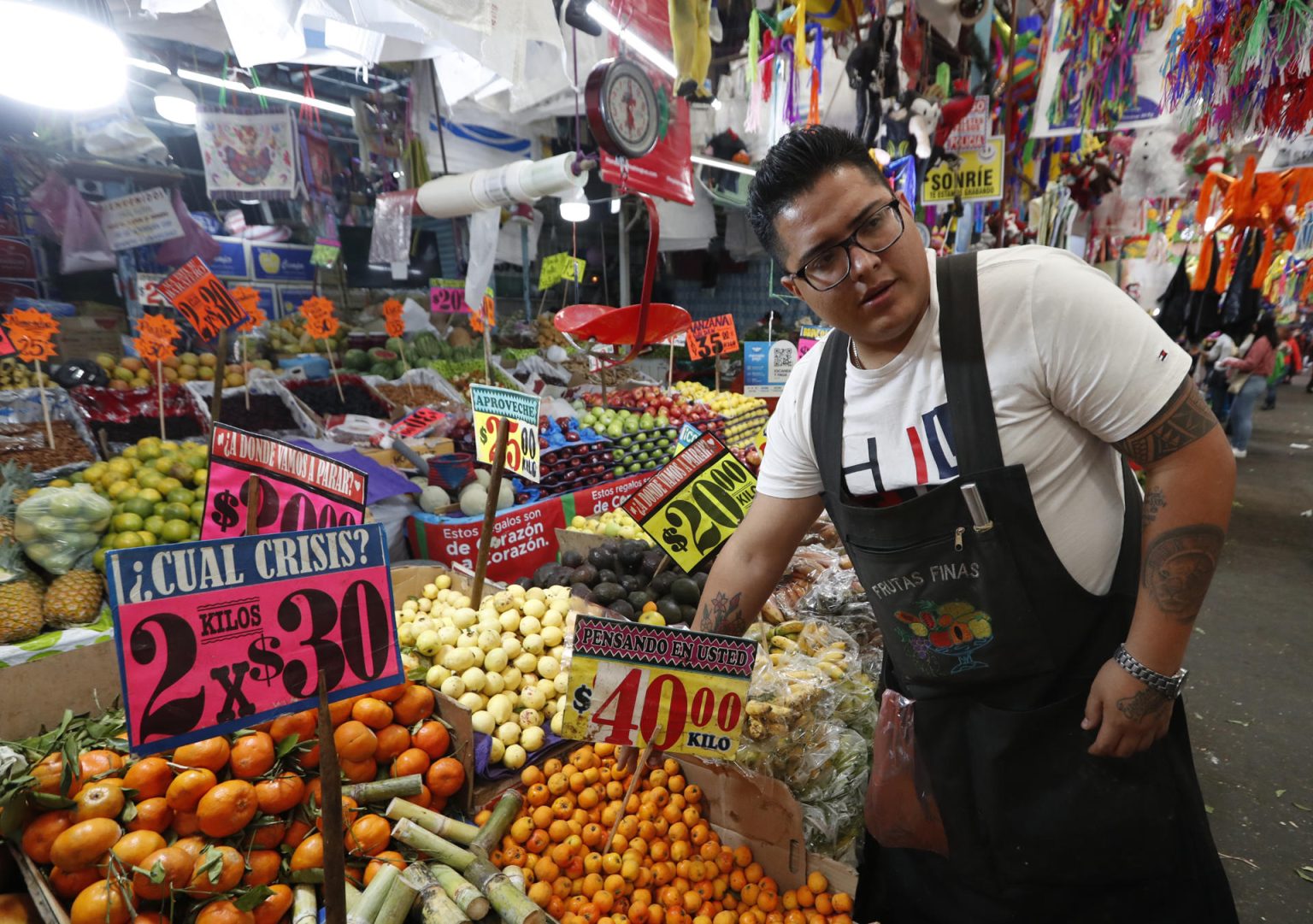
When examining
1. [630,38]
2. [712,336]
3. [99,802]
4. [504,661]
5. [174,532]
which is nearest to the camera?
[99,802]

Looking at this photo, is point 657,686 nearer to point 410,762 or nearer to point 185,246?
point 410,762

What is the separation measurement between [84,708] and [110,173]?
7843 mm

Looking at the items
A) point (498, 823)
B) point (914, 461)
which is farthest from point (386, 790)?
point (914, 461)

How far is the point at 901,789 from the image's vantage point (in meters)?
1.71

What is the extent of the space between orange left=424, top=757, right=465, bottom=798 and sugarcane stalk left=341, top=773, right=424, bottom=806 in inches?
3.3

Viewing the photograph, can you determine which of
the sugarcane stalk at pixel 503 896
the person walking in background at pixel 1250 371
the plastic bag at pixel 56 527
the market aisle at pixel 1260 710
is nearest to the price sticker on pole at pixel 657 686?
the sugarcane stalk at pixel 503 896

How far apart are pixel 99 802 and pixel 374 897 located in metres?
0.63

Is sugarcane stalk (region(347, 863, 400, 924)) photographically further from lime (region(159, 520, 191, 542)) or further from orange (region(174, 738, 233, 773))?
lime (region(159, 520, 191, 542))

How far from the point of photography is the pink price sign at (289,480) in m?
1.78

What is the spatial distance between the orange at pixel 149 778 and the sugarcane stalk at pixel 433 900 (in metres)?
0.59

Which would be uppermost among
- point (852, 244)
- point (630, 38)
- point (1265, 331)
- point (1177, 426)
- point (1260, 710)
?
point (630, 38)

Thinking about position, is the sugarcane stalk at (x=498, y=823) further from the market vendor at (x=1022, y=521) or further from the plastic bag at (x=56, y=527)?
the plastic bag at (x=56, y=527)

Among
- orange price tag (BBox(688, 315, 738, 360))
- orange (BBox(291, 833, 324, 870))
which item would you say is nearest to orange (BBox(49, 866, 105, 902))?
orange (BBox(291, 833, 324, 870))

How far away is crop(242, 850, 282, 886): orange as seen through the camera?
1.45m
